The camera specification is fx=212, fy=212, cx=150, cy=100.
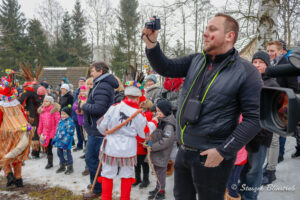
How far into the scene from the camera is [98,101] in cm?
319

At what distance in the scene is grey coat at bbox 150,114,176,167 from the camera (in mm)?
3404

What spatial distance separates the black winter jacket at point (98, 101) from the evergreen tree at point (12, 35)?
2319cm

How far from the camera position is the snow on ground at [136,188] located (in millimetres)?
3229

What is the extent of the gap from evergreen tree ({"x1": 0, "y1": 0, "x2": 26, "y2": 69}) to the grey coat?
23.8m

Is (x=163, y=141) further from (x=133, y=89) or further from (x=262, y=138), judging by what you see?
(x=262, y=138)

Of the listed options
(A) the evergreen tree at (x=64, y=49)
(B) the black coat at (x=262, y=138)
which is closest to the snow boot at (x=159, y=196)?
(B) the black coat at (x=262, y=138)

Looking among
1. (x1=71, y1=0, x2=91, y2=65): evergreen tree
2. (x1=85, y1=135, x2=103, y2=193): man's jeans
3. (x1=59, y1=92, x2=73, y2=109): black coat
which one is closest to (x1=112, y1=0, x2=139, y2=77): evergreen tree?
(x1=71, y1=0, x2=91, y2=65): evergreen tree

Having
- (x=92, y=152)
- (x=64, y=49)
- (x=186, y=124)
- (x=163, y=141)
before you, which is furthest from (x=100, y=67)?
(x=64, y=49)

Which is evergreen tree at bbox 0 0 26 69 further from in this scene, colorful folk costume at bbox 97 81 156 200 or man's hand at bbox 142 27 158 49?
man's hand at bbox 142 27 158 49

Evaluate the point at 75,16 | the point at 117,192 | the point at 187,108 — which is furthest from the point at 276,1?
the point at 75,16

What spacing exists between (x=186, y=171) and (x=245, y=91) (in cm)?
85

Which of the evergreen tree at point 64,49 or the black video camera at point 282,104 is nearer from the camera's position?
the black video camera at point 282,104

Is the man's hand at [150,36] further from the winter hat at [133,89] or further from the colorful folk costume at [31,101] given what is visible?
the colorful folk costume at [31,101]

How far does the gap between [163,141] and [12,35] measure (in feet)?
86.8
